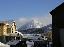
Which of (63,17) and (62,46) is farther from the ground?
(63,17)

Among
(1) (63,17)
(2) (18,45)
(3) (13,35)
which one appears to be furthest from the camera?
(3) (13,35)

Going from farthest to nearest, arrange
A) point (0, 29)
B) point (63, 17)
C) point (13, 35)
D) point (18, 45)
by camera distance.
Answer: point (0, 29) < point (13, 35) < point (18, 45) < point (63, 17)

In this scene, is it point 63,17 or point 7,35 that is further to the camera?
point 7,35

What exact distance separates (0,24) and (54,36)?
67982mm

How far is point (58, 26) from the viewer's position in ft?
64.4

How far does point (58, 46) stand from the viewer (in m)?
19.8

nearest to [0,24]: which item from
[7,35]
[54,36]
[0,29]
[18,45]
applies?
[0,29]

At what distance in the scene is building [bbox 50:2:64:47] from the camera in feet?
64.0

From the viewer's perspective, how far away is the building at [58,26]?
19.5 m

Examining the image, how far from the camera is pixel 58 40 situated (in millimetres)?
19844

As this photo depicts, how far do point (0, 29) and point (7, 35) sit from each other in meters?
6.05

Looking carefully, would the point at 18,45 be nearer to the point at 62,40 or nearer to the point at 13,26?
the point at 62,40

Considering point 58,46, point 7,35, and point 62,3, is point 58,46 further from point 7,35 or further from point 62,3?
point 7,35

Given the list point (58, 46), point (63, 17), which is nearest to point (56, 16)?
point (63, 17)
